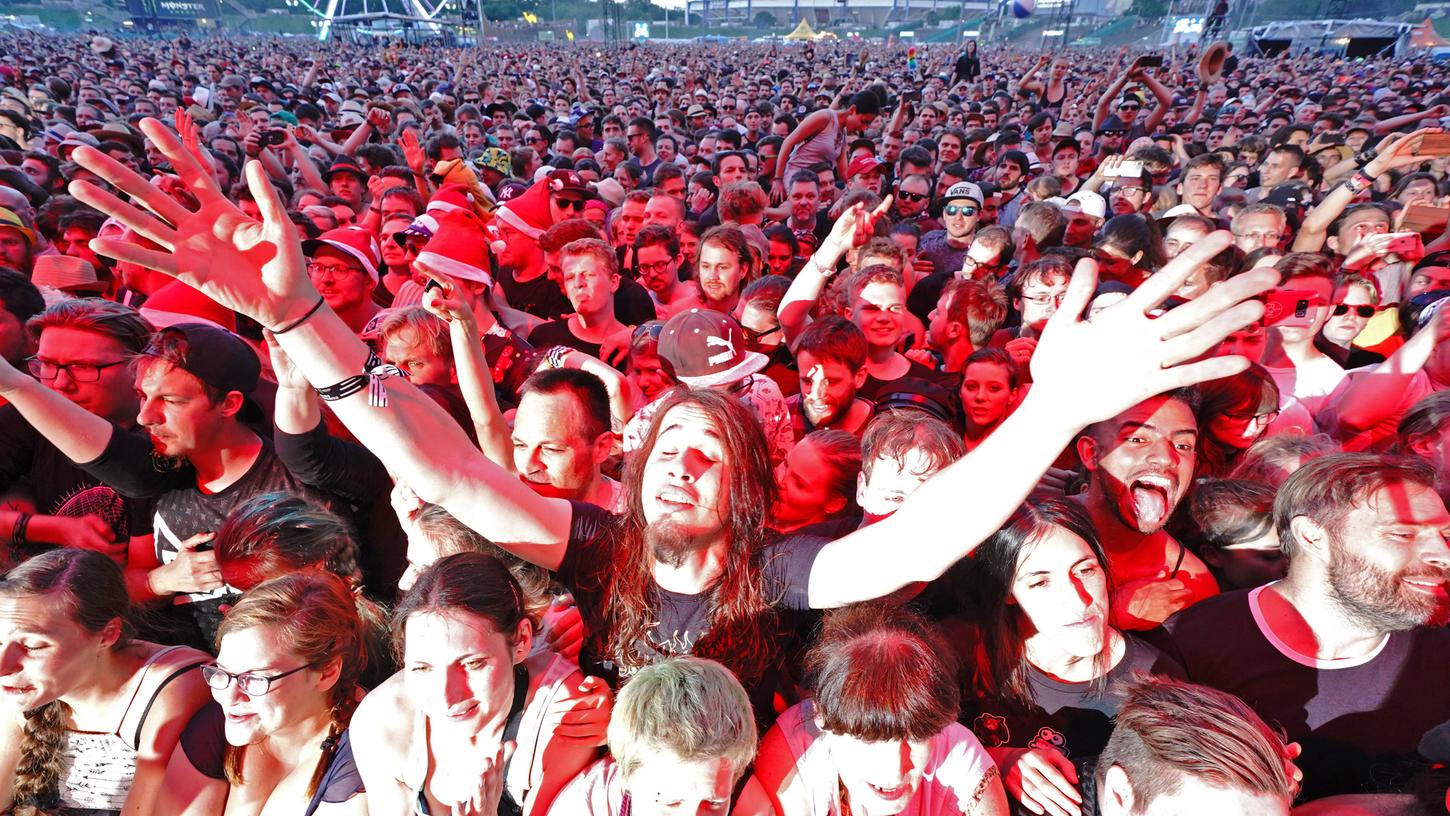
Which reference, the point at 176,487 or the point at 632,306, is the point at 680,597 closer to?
the point at 176,487

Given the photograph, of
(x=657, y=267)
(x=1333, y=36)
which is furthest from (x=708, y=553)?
(x=1333, y=36)

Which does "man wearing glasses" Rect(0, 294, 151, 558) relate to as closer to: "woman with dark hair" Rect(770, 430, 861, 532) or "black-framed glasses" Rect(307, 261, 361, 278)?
"black-framed glasses" Rect(307, 261, 361, 278)

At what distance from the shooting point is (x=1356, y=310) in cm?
373

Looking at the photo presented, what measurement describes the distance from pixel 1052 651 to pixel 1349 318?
127 inches

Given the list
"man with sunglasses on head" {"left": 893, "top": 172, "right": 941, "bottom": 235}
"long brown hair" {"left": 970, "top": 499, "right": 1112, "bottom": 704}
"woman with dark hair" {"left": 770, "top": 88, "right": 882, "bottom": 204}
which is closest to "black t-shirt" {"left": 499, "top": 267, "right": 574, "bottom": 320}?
"long brown hair" {"left": 970, "top": 499, "right": 1112, "bottom": 704}

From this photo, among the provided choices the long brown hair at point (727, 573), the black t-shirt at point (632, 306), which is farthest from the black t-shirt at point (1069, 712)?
the black t-shirt at point (632, 306)

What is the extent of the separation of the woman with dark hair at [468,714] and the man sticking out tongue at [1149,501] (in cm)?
170

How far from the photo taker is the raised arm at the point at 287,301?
1.58 metres

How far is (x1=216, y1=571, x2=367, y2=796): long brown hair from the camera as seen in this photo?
1734 mm

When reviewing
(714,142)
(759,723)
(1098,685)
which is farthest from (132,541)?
(714,142)

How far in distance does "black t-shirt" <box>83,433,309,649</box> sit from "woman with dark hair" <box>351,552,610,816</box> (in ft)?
3.40

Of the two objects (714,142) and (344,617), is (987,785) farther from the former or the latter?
(714,142)

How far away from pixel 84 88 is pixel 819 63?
970 inches

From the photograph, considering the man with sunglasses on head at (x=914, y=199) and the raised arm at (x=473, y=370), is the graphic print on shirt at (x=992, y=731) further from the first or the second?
the man with sunglasses on head at (x=914, y=199)
